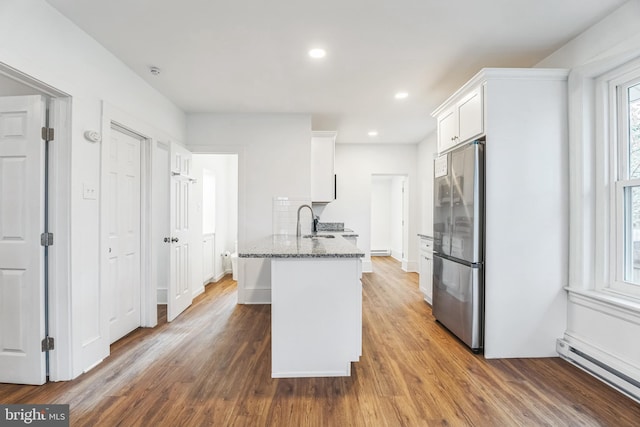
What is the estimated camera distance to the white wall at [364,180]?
244 inches

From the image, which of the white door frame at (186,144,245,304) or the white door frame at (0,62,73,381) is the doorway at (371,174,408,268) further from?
the white door frame at (0,62,73,381)

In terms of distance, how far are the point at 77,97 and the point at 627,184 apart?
156 inches

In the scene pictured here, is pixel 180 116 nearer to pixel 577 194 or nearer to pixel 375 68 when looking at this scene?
pixel 375 68

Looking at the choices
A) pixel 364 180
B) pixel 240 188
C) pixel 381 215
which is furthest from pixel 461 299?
pixel 381 215

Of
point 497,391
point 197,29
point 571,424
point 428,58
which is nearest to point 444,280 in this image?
point 497,391

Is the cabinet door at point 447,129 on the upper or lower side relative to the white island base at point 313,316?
upper

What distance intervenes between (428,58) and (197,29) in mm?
1915

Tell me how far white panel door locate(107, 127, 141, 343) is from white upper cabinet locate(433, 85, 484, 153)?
3.18 metres

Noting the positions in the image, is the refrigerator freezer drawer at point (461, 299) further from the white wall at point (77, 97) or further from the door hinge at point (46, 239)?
the door hinge at point (46, 239)

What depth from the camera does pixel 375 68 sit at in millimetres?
2912

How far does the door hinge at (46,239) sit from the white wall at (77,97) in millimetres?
54

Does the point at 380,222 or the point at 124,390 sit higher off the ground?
the point at 380,222

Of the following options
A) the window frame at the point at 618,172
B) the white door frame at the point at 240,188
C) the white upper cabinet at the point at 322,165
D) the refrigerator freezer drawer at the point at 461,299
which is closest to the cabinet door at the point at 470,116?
the window frame at the point at 618,172

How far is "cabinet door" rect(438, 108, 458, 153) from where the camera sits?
308cm
